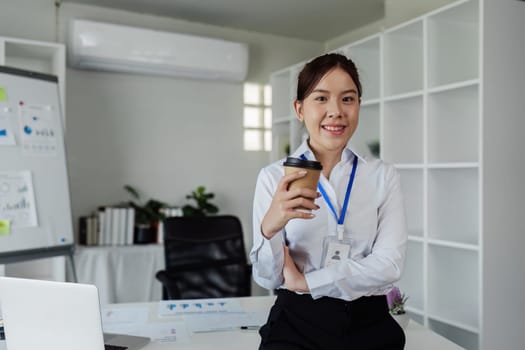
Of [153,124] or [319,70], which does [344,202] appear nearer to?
[319,70]

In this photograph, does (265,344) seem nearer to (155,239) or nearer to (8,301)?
(8,301)

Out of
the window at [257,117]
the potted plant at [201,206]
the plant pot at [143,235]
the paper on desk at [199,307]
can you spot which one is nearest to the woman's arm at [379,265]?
the paper on desk at [199,307]

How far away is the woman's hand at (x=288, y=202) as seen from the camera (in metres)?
1.13

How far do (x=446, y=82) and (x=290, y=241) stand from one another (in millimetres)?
2057

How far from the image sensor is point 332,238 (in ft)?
4.32

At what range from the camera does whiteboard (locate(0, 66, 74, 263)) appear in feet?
9.48

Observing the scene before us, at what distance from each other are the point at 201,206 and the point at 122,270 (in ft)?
3.07

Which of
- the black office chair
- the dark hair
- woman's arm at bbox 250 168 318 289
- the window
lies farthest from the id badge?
the window

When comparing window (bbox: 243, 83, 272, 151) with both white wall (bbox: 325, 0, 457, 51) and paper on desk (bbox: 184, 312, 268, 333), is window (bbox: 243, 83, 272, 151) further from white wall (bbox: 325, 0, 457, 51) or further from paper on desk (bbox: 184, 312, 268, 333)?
paper on desk (bbox: 184, 312, 268, 333)

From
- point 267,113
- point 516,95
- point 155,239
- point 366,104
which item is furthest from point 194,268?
point 267,113

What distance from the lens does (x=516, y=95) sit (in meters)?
2.64

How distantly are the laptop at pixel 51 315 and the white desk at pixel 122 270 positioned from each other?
247 centimetres

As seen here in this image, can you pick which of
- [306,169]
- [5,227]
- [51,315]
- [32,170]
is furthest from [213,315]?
[32,170]

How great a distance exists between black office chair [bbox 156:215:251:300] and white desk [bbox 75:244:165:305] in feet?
3.21
